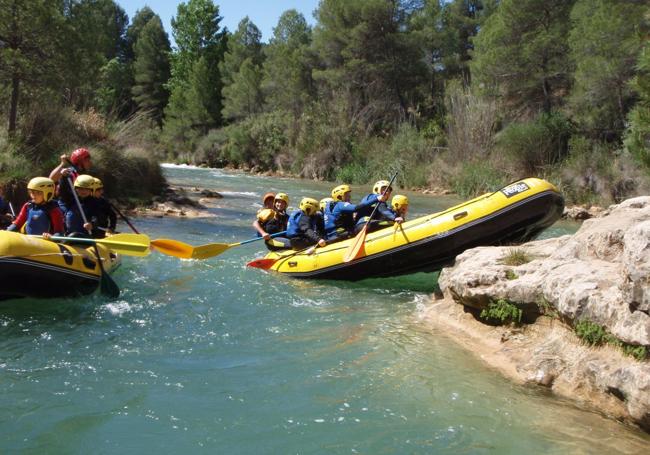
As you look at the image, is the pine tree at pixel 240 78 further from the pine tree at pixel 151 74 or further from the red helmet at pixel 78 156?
the red helmet at pixel 78 156

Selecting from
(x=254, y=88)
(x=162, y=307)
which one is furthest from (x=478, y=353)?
(x=254, y=88)

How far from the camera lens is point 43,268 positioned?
18.4 ft

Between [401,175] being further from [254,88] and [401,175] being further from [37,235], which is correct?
[254,88]

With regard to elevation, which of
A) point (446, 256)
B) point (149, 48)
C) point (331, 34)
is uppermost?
point (149, 48)

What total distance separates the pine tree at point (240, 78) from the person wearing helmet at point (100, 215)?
3371cm

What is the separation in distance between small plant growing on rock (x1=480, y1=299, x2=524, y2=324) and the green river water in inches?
16.9

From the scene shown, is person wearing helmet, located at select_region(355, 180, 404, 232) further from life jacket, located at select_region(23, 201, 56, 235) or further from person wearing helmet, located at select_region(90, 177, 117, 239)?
life jacket, located at select_region(23, 201, 56, 235)

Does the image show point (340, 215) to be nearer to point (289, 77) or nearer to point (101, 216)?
point (101, 216)

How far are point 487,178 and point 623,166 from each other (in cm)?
400

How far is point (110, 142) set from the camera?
14.1 meters

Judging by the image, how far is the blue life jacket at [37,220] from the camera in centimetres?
630

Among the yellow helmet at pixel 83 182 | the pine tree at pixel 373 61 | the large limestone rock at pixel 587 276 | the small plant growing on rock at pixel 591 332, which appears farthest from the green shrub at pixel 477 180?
the small plant growing on rock at pixel 591 332

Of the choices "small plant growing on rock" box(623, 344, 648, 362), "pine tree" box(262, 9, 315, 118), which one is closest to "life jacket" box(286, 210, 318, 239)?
"small plant growing on rock" box(623, 344, 648, 362)

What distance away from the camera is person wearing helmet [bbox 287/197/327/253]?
8039 millimetres
